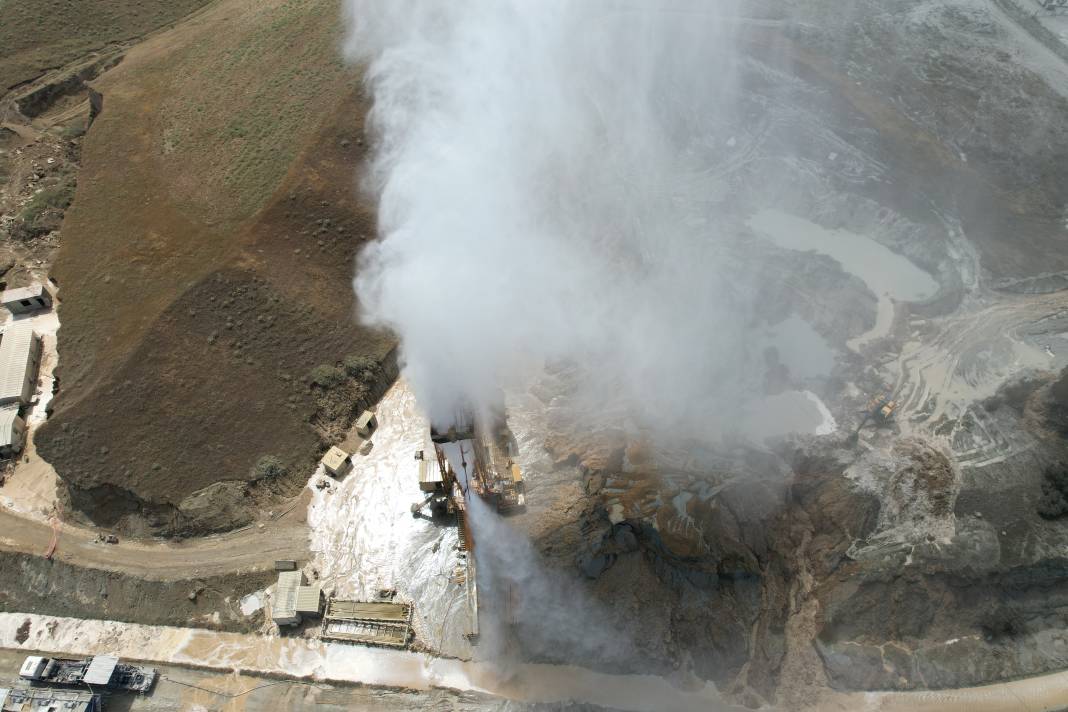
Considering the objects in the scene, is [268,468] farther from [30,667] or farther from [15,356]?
[15,356]

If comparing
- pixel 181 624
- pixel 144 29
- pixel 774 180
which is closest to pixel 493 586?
pixel 181 624

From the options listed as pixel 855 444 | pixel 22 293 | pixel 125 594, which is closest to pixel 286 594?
pixel 125 594

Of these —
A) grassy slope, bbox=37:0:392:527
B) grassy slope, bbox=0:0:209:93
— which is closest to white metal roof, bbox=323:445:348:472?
grassy slope, bbox=37:0:392:527

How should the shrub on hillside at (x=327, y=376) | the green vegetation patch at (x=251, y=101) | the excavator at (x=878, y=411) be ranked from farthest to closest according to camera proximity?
the green vegetation patch at (x=251, y=101), the shrub on hillside at (x=327, y=376), the excavator at (x=878, y=411)

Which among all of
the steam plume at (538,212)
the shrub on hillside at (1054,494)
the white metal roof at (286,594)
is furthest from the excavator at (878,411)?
the white metal roof at (286,594)

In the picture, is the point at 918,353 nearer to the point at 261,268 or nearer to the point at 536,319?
the point at 536,319

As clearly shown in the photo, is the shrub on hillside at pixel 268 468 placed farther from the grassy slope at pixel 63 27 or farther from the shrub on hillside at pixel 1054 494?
the shrub on hillside at pixel 1054 494
